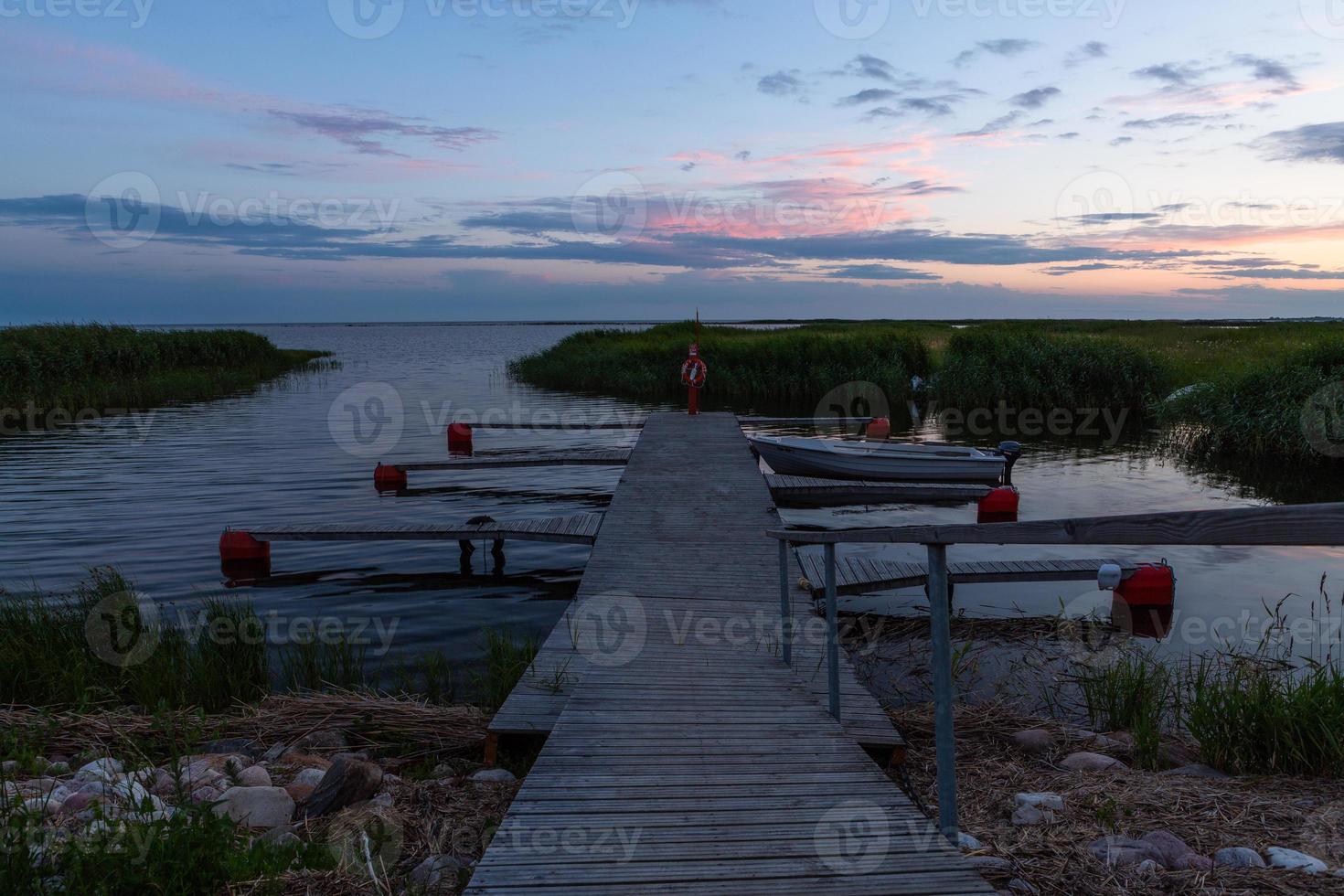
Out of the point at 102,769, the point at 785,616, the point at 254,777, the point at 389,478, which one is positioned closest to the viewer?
the point at 254,777

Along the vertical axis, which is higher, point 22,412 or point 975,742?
point 22,412

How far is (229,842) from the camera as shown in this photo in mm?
3408

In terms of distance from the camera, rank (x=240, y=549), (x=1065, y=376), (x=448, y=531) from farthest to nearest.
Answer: (x=1065, y=376), (x=448, y=531), (x=240, y=549)

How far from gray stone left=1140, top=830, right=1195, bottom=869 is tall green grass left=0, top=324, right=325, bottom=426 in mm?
30802

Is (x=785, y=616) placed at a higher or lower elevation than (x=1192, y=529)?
lower

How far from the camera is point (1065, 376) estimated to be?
25.7m

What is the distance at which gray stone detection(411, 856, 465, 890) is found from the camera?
3.53 meters

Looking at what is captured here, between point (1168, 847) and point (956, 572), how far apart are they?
5898 millimetres

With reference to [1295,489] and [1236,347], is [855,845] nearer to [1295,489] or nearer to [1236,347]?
[1295,489]

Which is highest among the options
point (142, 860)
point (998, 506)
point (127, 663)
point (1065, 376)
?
point (1065, 376)

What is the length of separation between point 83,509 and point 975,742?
15.5 metres

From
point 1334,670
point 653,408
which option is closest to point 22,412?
point 653,408

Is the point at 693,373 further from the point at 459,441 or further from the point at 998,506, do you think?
the point at 998,506

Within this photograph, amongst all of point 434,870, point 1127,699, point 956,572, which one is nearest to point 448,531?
point 956,572
